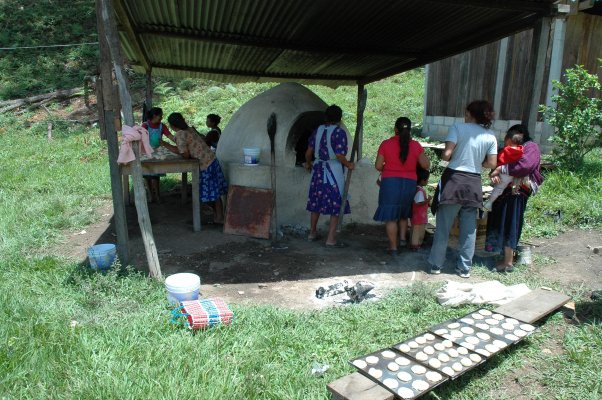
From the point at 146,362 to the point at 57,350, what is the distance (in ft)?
1.96

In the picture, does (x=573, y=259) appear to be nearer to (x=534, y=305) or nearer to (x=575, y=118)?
(x=534, y=305)

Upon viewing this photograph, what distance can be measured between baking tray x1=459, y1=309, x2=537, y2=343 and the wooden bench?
0.31ft

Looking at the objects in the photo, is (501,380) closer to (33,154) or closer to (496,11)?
(496,11)

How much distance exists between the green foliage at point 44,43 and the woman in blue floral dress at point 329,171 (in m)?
13.4

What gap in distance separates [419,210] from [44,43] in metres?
18.2

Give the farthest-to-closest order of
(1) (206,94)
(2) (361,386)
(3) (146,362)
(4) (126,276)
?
(1) (206,94), (4) (126,276), (3) (146,362), (2) (361,386)

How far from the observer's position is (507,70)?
9.45m

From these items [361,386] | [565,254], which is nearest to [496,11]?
[565,254]

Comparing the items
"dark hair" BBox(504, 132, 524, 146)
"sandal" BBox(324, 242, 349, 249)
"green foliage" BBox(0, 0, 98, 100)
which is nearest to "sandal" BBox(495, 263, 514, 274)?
"dark hair" BBox(504, 132, 524, 146)

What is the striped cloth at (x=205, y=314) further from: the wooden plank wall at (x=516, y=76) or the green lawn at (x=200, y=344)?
the wooden plank wall at (x=516, y=76)

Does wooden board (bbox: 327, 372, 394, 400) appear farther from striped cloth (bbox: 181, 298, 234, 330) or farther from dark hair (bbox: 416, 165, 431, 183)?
dark hair (bbox: 416, 165, 431, 183)

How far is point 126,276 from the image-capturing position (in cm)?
425

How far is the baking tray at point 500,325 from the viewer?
3201 mm

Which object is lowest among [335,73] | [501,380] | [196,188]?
[501,380]
